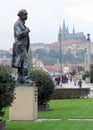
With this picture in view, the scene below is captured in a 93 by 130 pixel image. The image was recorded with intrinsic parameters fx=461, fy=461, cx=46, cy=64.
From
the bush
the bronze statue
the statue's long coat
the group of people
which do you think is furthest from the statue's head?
the group of people

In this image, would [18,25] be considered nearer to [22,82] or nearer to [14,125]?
[22,82]

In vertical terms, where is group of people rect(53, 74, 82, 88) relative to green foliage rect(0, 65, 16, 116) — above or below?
below

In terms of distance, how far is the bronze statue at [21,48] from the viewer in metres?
17.6

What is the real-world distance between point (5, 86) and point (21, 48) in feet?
14.8

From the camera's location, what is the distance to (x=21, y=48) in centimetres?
1772

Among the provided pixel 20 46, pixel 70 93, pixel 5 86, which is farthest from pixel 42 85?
pixel 70 93

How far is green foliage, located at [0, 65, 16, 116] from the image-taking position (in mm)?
13273

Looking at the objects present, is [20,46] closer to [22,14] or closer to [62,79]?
[22,14]

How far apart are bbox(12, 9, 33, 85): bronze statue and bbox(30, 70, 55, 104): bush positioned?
5.09 m

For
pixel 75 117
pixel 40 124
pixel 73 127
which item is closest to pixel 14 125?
pixel 40 124

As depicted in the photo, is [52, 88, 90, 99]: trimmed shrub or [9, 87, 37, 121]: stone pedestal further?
[52, 88, 90, 99]: trimmed shrub

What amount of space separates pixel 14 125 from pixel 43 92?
7.15 m

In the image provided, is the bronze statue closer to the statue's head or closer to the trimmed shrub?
the statue's head

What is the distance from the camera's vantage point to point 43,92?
22969 mm
